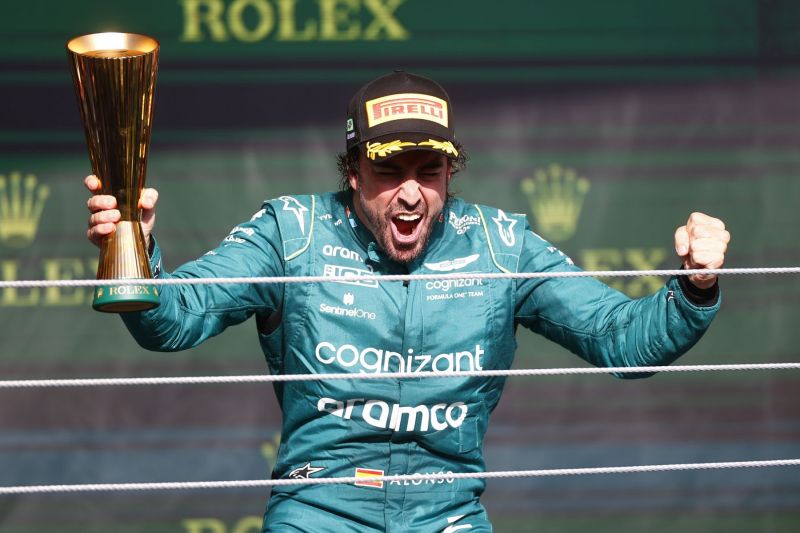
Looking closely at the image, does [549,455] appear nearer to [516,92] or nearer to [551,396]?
[551,396]

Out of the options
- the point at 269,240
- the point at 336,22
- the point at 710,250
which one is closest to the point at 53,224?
the point at 336,22

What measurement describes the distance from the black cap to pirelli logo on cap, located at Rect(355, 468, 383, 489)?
1.80 feet

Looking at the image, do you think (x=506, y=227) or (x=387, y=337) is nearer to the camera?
(x=387, y=337)

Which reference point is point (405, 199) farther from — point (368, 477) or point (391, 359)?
point (368, 477)

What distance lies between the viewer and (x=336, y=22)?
135 inches

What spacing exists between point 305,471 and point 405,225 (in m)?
0.47

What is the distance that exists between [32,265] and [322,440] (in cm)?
136

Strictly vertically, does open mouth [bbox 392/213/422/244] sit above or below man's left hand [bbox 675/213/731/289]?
above

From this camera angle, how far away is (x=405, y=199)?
2.38 meters

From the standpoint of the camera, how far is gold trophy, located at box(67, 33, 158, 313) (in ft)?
6.45

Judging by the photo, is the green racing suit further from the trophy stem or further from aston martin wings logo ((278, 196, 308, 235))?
the trophy stem

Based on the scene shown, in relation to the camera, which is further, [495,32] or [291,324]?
[495,32]

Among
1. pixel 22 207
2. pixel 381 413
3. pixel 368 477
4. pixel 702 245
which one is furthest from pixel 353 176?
pixel 22 207

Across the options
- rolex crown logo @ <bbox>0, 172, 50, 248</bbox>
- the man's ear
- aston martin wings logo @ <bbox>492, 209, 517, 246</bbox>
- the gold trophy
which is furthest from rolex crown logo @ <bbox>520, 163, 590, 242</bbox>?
the gold trophy
